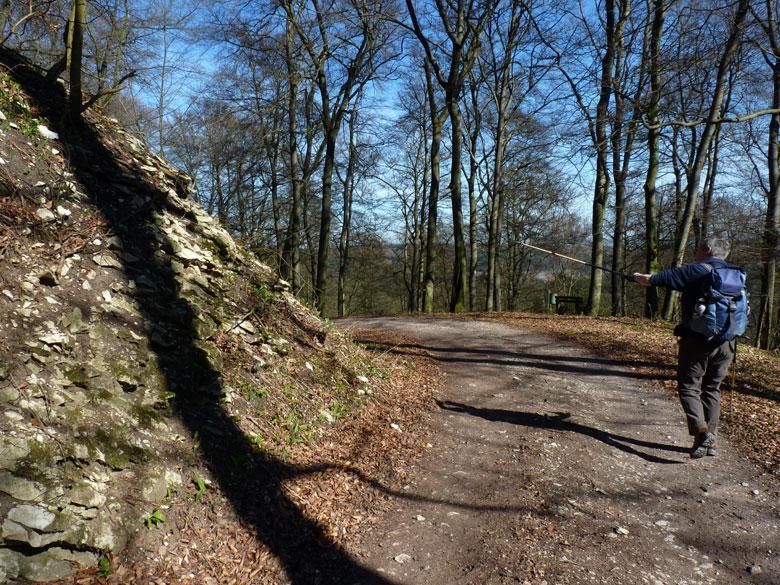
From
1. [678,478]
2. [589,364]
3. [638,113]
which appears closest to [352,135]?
[638,113]

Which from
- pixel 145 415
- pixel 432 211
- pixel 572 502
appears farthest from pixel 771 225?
pixel 145 415

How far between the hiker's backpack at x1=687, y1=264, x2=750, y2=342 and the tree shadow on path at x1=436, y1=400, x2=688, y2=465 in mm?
1263

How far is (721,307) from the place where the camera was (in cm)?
454

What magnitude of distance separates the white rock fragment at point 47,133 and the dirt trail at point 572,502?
4935mm

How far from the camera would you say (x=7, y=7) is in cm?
793

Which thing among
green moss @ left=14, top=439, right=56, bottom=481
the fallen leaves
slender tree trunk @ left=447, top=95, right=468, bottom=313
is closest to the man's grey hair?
the fallen leaves

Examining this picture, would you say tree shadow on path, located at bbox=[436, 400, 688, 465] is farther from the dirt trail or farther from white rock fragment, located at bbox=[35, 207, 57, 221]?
white rock fragment, located at bbox=[35, 207, 57, 221]

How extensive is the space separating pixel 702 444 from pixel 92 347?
17.7ft

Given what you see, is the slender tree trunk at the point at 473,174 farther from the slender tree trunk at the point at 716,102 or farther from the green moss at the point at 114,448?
the green moss at the point at 114,448

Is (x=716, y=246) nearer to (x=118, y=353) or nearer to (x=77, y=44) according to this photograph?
(x=118, y=353)

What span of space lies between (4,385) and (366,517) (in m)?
2.52

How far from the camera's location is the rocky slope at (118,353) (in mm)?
2678

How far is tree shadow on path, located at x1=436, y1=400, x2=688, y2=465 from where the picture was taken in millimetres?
4961

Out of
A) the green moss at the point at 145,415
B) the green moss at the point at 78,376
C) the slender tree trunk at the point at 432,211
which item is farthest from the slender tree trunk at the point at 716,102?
the green moss at the point at 78,376
